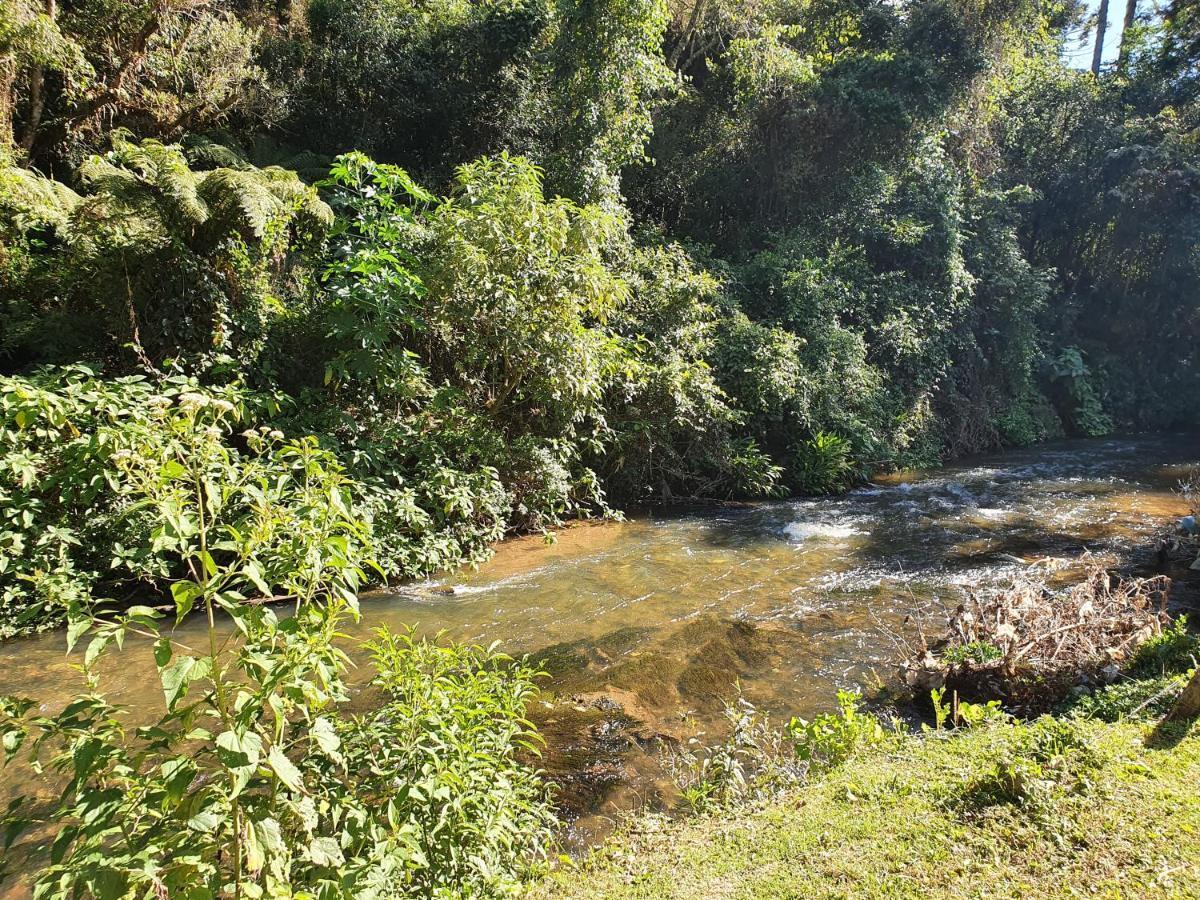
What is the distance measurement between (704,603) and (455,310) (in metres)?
4.34

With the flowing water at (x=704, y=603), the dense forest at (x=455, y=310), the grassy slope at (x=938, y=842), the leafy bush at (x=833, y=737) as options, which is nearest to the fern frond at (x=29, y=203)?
the dense forest at (x=455, y=310)

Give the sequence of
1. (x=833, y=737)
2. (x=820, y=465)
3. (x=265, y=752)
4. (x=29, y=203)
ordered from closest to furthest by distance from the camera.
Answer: (x=265, y=752) → (x=833, y=737) → (x=29, y=203) → (x=820, y=465)

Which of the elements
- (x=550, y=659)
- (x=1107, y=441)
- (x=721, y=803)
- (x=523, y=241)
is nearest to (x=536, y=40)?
(x=523, y=241)

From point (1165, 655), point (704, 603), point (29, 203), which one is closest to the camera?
point (1165, 655)

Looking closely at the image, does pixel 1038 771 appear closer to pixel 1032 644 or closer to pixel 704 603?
pixel 1032 644

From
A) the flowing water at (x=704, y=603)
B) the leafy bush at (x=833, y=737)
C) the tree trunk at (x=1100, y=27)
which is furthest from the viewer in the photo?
the tree trunk at (x=1100, y=27)

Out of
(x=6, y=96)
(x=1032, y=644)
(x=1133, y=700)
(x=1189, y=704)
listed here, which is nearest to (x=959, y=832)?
(x=1189, y=704)

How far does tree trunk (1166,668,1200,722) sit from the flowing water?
1.90 metres

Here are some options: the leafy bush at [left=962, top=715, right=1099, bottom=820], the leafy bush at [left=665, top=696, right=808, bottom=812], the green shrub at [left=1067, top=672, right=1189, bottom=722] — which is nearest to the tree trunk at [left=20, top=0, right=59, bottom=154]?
the leafy bush at [left=665, top=696, right=808, bottom=812]

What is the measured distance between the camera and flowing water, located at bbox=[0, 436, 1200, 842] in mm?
4461

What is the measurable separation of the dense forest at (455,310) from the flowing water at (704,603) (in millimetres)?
477

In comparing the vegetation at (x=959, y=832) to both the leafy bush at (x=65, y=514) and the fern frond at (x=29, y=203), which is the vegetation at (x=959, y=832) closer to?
the leafy bush at (x=65, y=514)

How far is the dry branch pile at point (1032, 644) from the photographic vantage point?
4312mm

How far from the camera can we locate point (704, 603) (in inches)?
256
